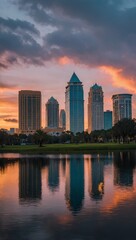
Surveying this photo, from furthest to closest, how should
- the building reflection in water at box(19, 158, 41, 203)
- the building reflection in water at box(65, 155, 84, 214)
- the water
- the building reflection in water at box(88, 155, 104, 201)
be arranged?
the building reflection in water at box(88, 155, 104, 201) < the building reflection in water at box(19, 158, 41, 203) < the building reflection in water at box(65, 155, 84, 214) < the water

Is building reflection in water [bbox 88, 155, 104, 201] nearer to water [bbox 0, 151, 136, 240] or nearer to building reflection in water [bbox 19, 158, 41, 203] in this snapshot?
water [bbox 0, 151, 136, 240]

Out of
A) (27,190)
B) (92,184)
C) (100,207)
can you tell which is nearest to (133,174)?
(92,184)

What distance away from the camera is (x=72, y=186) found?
3900 centimetres

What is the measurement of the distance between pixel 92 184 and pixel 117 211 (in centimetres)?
1447

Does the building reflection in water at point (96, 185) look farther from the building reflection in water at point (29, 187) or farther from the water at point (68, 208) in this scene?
the building reflection in water at point (29, 187)

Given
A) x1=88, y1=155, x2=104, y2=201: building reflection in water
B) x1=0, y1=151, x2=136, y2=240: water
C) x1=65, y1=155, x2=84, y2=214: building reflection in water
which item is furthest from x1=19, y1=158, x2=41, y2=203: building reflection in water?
x1=88, y1=155, x2=104, y2=201: building reflection in water

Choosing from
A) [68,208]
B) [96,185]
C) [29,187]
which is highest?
[96,185]

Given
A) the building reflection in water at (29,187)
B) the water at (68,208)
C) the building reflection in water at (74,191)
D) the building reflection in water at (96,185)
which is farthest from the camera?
the building reflection in water at (96,185)

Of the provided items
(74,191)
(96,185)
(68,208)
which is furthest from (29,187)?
(68,208)

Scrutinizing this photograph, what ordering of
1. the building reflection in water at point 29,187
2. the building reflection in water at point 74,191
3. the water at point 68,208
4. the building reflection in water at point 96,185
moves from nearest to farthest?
the water at point 68,208, the building reflection in water at point 74,191, the building reflection in water at point 29,187, the building reflection in water at point 96,185

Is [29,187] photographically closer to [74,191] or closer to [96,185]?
[74,191]

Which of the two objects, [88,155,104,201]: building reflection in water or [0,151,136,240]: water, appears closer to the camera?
[0,151,136,240]: water

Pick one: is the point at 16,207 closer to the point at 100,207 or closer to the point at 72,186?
the point at 100,207

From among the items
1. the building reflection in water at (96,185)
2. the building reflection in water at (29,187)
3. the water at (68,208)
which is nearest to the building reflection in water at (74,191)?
the water at (68,208)
